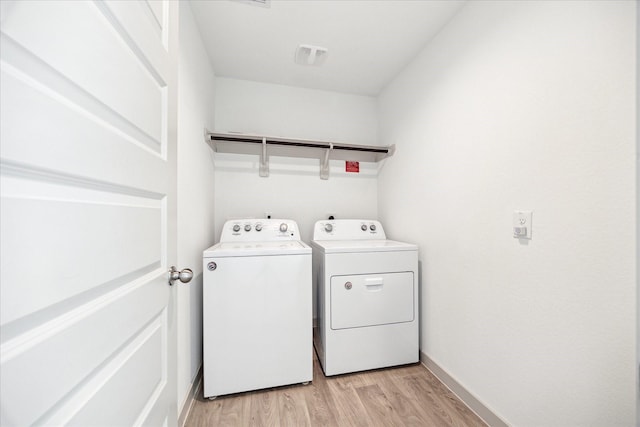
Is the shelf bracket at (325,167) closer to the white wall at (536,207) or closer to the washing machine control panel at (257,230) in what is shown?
the washing machine control panel at (257,230)

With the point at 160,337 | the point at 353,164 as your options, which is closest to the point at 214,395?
the point at 160,337

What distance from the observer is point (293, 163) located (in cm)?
238

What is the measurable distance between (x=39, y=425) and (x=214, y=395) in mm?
1393

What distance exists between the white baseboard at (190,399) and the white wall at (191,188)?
42mm

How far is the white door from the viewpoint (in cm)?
31

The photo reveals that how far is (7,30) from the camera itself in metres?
0.30

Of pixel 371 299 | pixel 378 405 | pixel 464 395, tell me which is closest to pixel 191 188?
pixel 371 299

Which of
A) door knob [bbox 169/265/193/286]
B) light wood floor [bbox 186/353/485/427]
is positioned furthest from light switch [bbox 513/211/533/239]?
door knob [bbox 169/265/193/286]

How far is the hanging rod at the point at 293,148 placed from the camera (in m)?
2.00

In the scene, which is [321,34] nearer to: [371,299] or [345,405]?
[371,299]

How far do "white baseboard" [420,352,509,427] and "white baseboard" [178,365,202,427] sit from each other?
1547mm

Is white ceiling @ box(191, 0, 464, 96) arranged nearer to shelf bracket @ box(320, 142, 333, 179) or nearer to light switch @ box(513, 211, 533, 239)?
shelf bracket @ box(320, 142, 333, 179)

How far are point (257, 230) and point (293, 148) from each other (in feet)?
2.72

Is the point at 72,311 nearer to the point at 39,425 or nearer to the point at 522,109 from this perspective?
the point at 39,425
